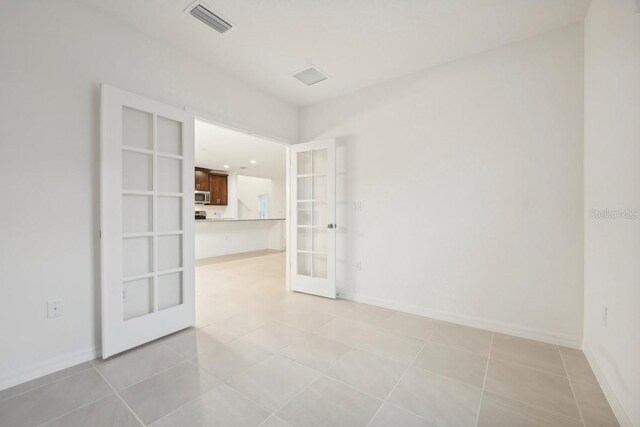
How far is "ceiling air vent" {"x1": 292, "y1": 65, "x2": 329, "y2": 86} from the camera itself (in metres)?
3.10

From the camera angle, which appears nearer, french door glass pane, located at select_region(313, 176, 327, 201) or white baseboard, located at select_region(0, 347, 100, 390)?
white baseboard, located at select_region(0, 347, 100, 390)

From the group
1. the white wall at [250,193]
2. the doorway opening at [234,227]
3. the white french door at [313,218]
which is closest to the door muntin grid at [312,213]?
the white french door at [313,218]

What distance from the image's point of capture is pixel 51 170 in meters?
1.97

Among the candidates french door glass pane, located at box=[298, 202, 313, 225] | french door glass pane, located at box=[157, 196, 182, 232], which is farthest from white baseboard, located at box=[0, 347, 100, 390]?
french door glass pane, located at box=[298, 202, 313, 225]

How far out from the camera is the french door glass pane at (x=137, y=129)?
2301 mm

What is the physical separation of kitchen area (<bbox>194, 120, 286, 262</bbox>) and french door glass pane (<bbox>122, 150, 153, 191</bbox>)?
5.80 feet

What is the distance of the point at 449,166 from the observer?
2928 millimetres

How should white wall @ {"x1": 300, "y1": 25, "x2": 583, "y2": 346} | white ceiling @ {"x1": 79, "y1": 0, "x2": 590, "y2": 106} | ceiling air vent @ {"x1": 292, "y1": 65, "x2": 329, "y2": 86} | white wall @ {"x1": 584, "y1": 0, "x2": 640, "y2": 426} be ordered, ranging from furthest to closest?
ceiling air vent @ {"x1": 292, "y1": 65, "x2": 329, "y2": 86} → white wall @ {"x1": 300, "y1": 25, "x2": 583, "y2": 346} → white ceiling @ {"x1": 79, "y1": 0, "x2": 590, "y2": 106} → white wall @ {"x1": 584, "y1": 0, "x2": 640, "y2": 426}

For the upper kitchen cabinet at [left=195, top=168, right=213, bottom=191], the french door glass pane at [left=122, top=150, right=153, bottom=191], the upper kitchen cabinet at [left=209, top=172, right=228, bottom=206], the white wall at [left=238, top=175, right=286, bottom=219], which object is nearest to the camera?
the french door glass pane at [left=122, top=150, right=153, bottom=191]

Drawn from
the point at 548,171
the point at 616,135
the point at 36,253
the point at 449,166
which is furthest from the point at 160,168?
the point at 548,171

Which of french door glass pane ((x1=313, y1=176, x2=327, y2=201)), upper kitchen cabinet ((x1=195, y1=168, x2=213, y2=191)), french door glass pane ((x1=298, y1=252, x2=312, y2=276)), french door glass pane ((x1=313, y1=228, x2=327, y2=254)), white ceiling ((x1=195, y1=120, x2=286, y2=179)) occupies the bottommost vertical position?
french door glass pane ((x1=298, y1=252, x2=312, y2=276))

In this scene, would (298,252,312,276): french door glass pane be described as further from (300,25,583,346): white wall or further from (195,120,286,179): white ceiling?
(195,120,286,179): white ceiling

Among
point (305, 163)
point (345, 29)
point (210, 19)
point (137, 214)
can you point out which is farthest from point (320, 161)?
point (137, 214)

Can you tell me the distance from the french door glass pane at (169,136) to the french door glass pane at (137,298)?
1.22 m
